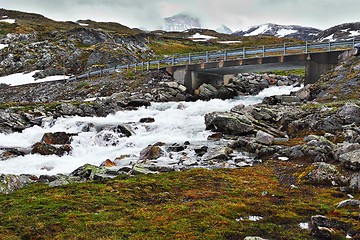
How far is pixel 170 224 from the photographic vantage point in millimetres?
5680

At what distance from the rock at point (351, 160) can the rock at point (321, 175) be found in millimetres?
415

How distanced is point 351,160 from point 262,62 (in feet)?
93.1

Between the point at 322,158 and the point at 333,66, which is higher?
the point at 333,66

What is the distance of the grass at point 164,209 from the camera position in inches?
209

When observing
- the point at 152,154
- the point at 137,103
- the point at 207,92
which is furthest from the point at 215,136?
the point at 207,92

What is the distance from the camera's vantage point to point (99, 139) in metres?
19.7

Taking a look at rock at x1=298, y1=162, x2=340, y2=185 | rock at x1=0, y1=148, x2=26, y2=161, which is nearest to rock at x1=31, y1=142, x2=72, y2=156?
rock at x1=0, y1=148, x2=26, y2=161

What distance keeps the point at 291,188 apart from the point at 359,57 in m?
26.2

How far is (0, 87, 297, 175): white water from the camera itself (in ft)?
45.8

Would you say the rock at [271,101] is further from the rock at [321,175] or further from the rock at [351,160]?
the rock at [321,175]

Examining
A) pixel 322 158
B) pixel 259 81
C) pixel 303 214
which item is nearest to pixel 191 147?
pixel 322 158

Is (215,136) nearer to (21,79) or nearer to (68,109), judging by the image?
(68,109)

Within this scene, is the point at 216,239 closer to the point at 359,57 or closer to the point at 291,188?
the point at 291,188

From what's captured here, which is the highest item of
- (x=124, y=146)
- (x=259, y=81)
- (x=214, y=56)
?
(x=214, y=56)
